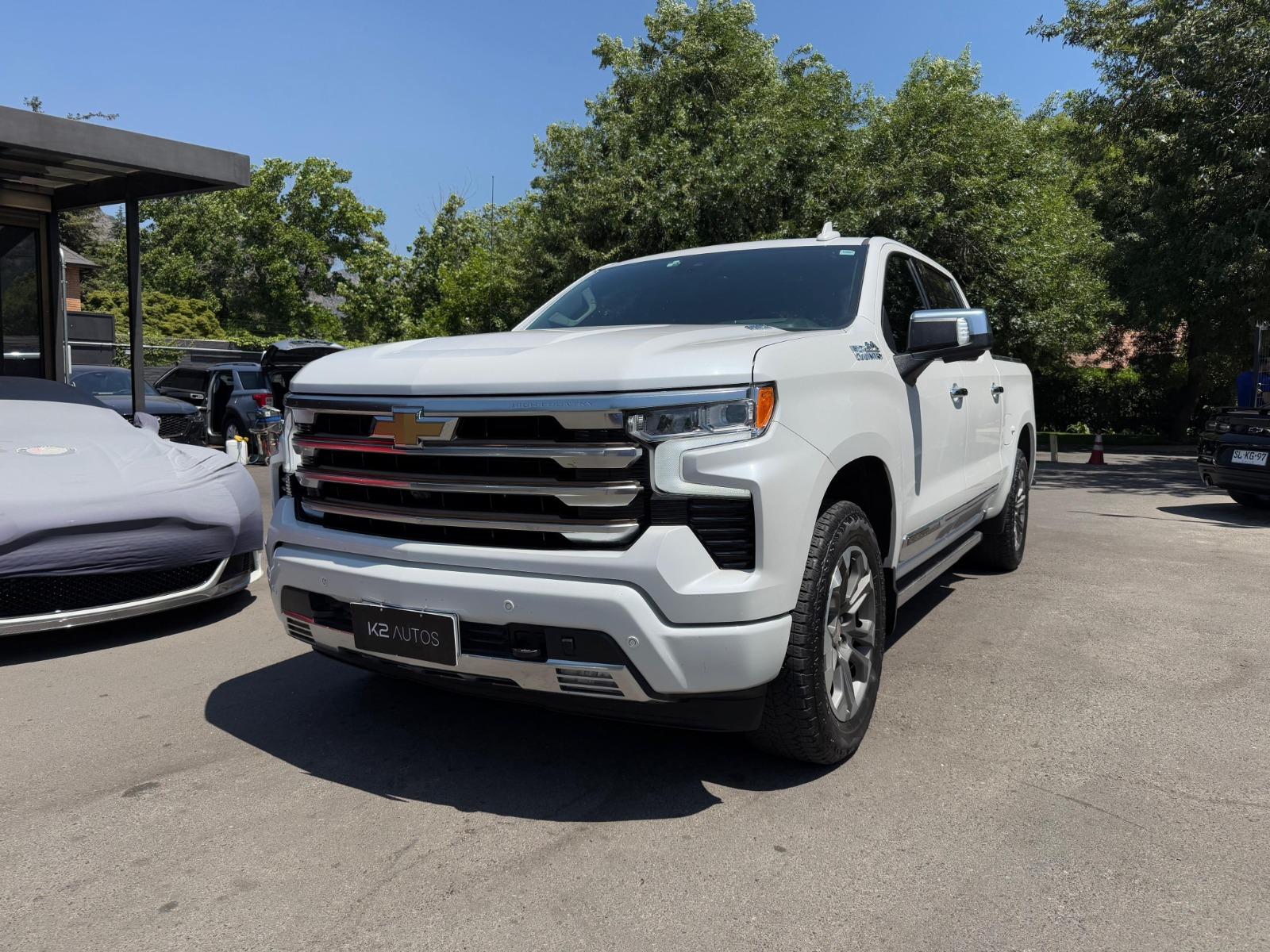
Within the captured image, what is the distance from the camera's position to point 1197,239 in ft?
50.1

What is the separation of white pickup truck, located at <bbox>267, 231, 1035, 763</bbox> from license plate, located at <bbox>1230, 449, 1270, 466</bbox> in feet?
23.7

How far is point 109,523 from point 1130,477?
1436cm

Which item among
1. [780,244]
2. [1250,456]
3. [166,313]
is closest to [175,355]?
[166,313]

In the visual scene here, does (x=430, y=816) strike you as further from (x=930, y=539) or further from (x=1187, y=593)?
(x=1187, y=593)

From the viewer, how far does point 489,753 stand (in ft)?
11.6

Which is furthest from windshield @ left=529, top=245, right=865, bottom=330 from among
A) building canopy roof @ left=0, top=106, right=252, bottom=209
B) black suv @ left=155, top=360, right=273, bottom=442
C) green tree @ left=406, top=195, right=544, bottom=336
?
green tree @ left=406, top=195, right=544, bottom=336

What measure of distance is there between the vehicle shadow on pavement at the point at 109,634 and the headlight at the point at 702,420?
3.61 m

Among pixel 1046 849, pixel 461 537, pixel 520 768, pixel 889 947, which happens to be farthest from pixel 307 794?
pixel 1046 849

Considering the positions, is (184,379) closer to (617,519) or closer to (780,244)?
(780,244)

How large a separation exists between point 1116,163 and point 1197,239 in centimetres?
442

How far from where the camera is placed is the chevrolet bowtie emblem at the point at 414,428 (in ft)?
10.0

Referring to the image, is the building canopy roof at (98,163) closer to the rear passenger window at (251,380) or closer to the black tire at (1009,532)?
Result: the black tire at (1009,532)

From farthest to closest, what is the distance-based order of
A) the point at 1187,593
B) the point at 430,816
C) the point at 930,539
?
the point at 1187,593 < the point at 930,539 < the point at 430,816

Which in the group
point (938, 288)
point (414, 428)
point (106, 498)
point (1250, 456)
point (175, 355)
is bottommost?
point (106, 498)
